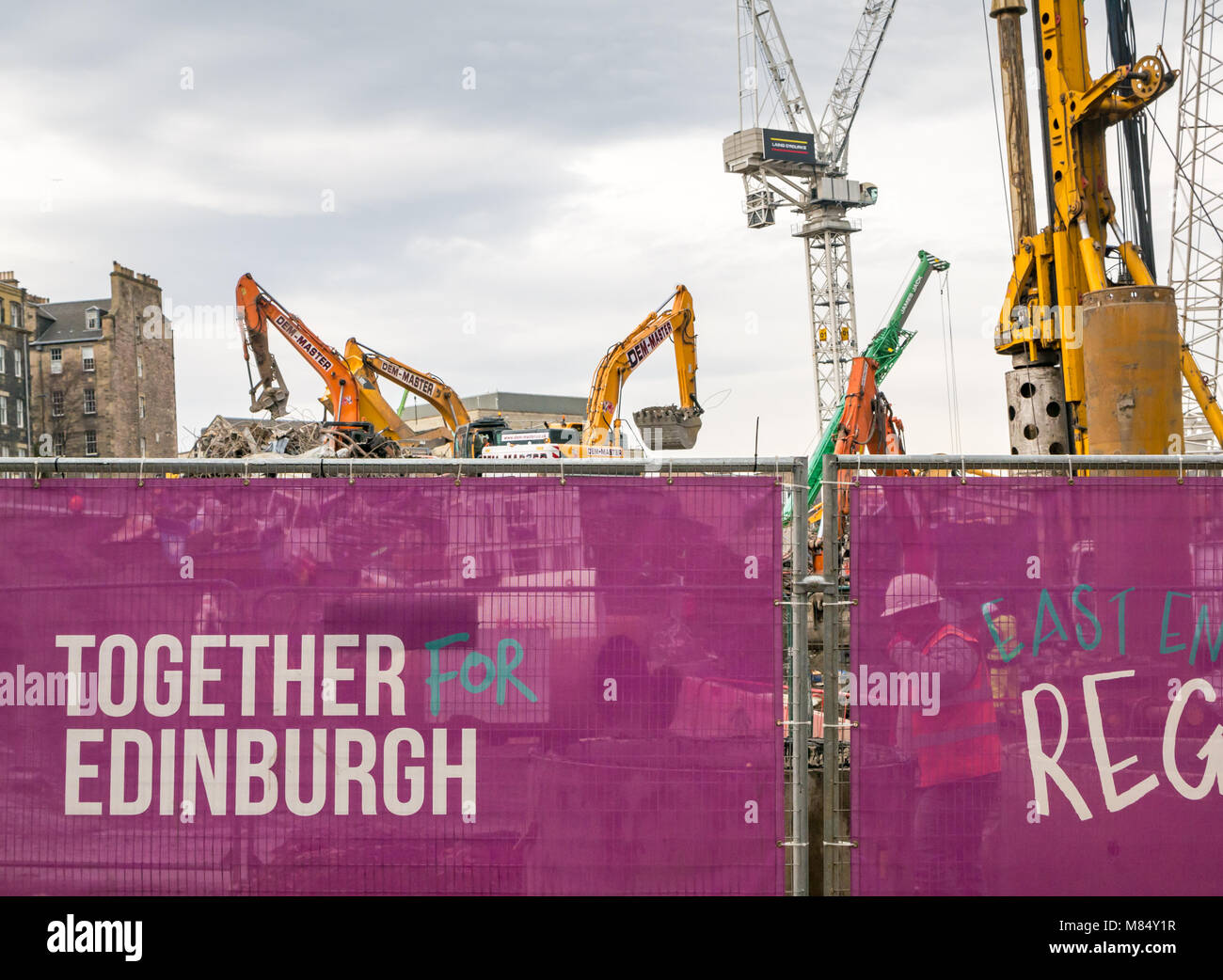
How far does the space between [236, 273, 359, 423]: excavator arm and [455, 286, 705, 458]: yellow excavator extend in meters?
5.54

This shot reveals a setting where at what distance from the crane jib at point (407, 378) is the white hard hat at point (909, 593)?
1166 inches

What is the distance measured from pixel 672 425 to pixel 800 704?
25.2 metres

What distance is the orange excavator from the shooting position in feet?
111

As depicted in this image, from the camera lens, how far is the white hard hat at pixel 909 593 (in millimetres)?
7027

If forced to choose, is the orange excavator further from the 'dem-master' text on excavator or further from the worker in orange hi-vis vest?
the worker in orange hi-vis vest

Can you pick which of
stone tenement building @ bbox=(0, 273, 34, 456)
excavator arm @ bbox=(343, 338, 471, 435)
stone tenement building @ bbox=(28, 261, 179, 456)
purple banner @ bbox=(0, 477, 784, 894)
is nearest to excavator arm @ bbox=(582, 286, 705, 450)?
excavator arm @ bbox=(343, 338, 471, 435)

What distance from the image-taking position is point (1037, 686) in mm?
6953

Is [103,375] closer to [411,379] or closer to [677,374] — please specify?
[411,379]

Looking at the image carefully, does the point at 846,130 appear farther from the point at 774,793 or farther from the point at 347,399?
the point at 774,793

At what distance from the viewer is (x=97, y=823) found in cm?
689

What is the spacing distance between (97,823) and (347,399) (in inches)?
1115

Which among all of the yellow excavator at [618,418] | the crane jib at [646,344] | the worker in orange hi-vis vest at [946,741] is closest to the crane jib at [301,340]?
the yellow excavator at [618,418]

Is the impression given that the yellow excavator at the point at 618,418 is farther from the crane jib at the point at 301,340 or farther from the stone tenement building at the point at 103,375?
the stone tenement building at the point at 103,375
